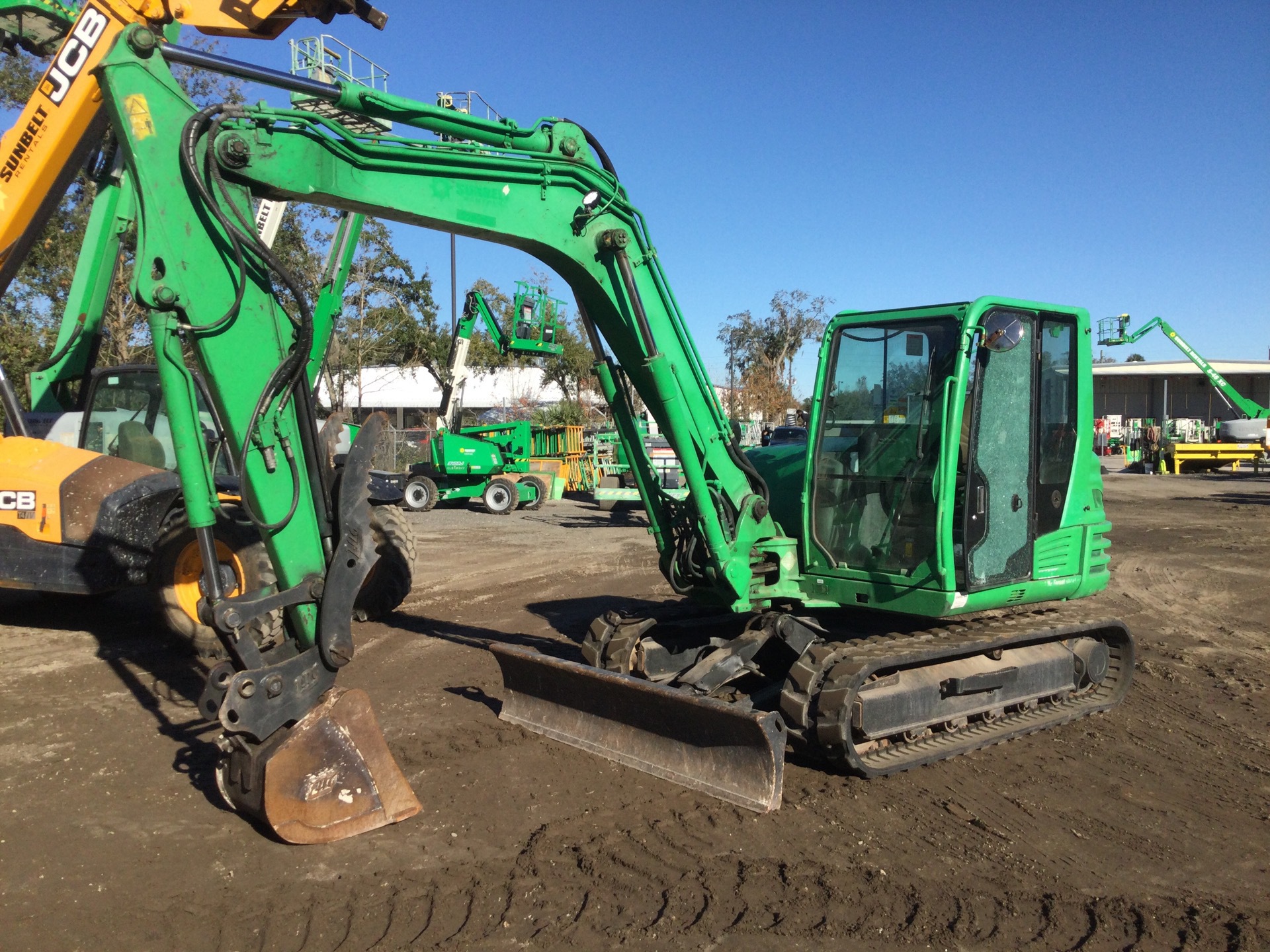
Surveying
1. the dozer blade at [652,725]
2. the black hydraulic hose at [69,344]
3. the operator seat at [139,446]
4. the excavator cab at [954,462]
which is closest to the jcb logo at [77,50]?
the black hydraulic hose at [69,344]

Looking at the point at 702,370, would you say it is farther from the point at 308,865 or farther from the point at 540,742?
the point at 308,865

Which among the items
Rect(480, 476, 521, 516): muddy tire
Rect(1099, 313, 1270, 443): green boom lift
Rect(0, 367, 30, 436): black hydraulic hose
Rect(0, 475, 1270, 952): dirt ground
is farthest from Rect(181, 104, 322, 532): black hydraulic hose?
Rect(1099, 313, 1270, 443): green boom lift

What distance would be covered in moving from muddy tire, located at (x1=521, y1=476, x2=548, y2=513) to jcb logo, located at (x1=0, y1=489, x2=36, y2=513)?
13.0 meters

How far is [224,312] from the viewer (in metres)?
4.18

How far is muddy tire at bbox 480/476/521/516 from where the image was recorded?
19.6 m

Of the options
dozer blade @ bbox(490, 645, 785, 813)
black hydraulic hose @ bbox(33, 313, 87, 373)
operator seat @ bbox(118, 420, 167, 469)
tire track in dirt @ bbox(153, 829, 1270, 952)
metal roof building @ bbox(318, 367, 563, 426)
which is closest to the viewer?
tire track in dirt @ bbox(153, 829, 1270, 952)

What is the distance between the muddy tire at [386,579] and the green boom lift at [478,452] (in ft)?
34.3

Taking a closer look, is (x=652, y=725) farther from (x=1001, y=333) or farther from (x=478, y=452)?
(x=478, y=452)

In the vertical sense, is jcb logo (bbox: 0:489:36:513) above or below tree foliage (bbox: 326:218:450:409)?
below

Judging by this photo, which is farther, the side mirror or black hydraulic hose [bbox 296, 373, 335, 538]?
the side mirror

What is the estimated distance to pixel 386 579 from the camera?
8812 mm

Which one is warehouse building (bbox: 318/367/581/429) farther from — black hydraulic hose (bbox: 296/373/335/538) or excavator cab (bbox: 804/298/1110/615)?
black hydraulic hose (bbox: 296/373/335/538)

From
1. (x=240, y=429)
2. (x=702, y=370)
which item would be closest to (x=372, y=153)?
(x=240, y=429)

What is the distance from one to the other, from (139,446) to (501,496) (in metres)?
11.4
